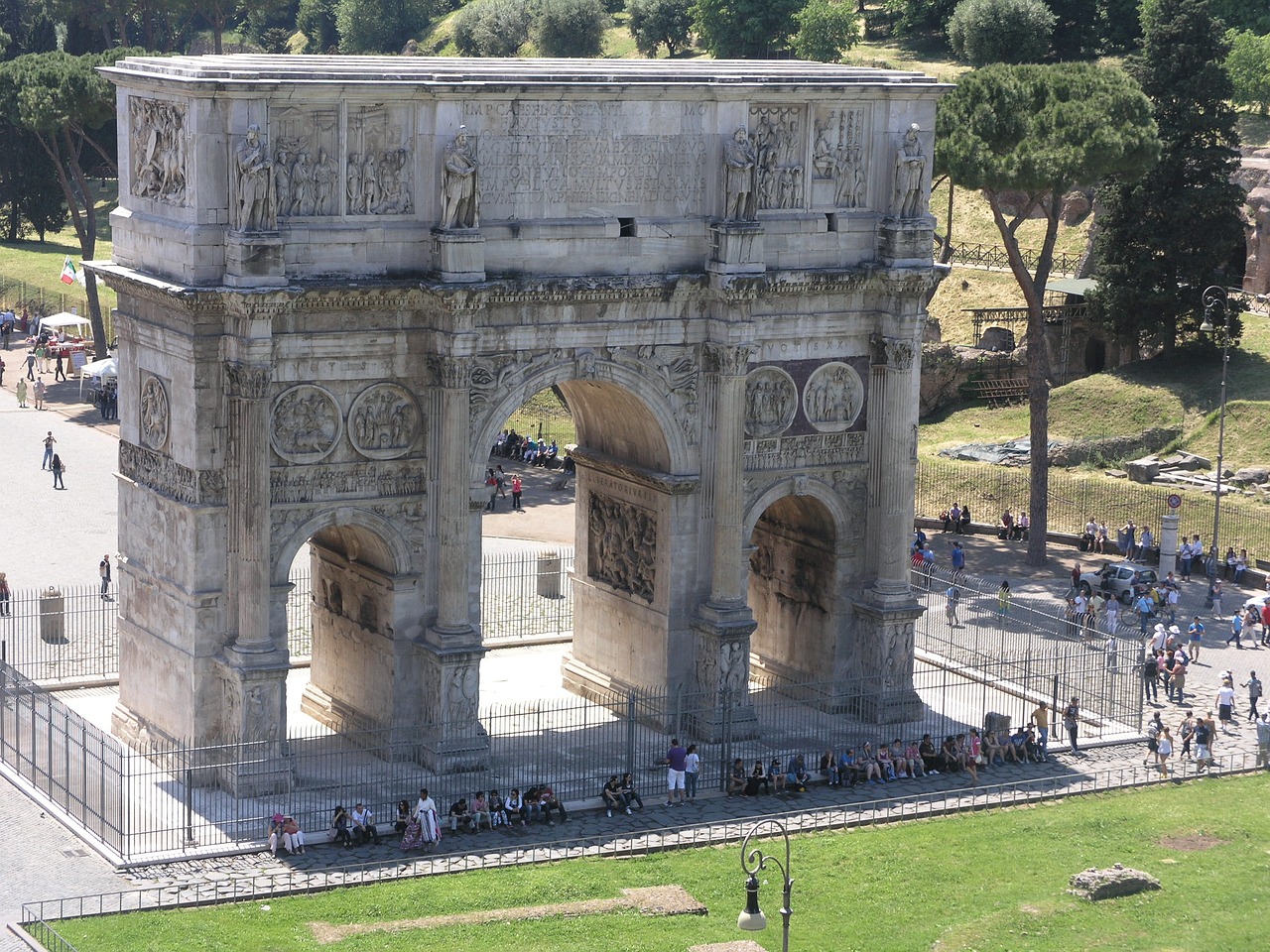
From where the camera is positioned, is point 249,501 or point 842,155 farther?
point 842,155

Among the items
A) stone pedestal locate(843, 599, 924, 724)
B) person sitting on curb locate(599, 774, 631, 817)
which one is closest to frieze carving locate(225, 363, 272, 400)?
person sitting on curb locate(599, 774, 631, 817)

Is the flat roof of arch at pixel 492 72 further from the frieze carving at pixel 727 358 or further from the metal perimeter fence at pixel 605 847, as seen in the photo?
the metal perimeter fence at pixel 605 847

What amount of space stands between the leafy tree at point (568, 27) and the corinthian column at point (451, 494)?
84.6m

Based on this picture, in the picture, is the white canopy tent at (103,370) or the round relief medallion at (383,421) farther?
the white canopy tent at (103,370)

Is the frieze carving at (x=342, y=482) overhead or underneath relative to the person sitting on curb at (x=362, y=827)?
overhead

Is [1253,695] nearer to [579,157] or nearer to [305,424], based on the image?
[579,157]

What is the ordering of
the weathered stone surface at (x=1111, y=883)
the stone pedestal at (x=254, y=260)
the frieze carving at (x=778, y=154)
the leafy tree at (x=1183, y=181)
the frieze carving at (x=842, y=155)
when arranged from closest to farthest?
the weathered stone surface at (x=1111, y=883), the stone pedestal at (x=254, y=260), the frieze carving at (x=778, y=154), the frieze carving at (x=842, y=155), the leafy tree at (x=1183, y=181)

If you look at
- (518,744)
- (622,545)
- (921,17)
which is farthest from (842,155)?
(921,17)

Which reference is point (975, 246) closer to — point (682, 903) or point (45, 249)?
point (45, 249)

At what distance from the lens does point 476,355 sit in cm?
4622

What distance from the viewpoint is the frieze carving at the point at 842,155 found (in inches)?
1937

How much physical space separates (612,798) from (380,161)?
518 inches

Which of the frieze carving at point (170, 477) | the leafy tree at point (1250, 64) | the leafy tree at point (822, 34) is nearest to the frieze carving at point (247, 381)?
the frieze carving at point (170, 477)

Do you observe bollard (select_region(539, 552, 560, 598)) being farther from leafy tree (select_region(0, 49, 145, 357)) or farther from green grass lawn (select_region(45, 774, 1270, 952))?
leafy tree (select_region(0, 49, 145, 357))
